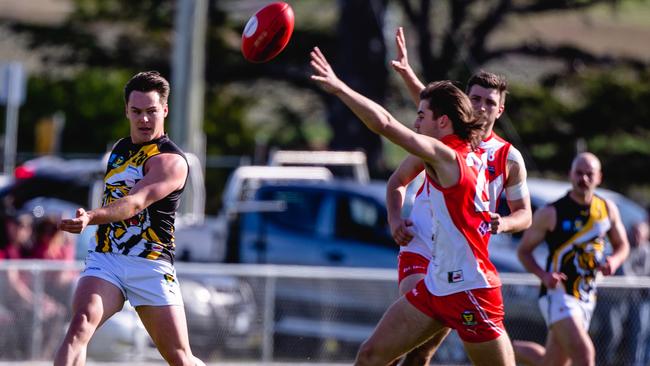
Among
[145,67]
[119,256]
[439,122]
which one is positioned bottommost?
[119,256]

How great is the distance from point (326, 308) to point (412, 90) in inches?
219

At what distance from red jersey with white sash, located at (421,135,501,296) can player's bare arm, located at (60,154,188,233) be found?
57.5 inches

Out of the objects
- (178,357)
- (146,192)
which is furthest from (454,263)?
(146,192)

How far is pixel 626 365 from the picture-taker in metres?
14.0

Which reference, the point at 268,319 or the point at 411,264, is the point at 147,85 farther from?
the point at 268,319

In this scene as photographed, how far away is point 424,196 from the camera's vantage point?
8.60 m

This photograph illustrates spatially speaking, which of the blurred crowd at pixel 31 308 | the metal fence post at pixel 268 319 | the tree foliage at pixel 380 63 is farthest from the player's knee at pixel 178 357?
the tree foliage at pixel 380 63

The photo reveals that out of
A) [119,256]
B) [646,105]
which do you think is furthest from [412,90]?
[646,105]

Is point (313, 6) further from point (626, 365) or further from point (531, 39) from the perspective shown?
point (626, 365)

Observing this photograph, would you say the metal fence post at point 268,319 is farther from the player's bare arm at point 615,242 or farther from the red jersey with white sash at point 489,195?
the red jersey with white sash at point 489,195

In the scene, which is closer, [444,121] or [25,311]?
[444,121]

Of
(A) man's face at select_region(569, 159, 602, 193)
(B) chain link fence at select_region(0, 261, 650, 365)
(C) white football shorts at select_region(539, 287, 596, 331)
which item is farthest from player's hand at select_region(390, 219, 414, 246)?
(B) chain link fence at select_region(0, 261, 650, 365)

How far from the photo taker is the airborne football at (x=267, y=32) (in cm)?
809

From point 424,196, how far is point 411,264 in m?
0.44
